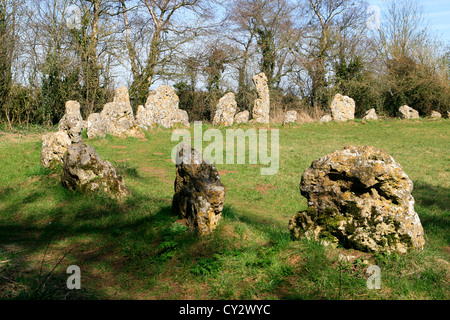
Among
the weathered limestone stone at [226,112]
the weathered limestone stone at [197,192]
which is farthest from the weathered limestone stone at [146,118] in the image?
the weathered limestone stone at [197,192]

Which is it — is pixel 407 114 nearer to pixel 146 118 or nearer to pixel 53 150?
pixel 146 118

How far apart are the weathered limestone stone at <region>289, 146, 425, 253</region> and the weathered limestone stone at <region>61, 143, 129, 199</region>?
3.96 metres

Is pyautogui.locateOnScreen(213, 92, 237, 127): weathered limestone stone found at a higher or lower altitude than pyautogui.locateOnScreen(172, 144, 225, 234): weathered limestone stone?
higher

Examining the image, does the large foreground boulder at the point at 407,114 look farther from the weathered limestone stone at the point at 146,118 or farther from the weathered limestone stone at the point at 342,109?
the weathered limestone stone at the point at 146,118

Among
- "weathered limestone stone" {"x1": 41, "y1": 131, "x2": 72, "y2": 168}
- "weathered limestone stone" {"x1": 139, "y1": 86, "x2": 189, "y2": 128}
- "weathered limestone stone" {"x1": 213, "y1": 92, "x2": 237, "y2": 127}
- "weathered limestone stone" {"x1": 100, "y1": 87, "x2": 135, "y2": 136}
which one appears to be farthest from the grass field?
"weathered limestone stone" {"x1": 213, "y1": 92, "x2": 237, "y2": 127}

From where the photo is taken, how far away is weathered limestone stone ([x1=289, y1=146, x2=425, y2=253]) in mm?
4031

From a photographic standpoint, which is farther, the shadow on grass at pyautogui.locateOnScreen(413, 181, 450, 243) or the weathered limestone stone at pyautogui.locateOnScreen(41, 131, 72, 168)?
the weathered limestone stone at pyautogui.locateOnScreen(41, 131, 72, 168)

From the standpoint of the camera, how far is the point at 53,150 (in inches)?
346

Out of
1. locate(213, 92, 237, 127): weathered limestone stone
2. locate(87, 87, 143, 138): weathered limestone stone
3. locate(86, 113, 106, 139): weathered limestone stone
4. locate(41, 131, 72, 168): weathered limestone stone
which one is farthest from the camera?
locate(213, 92, 237, 127): weathered limestone stone

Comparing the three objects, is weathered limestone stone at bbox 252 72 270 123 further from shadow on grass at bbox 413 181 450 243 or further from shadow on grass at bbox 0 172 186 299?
shadow on grass at bbox 0 172 186 299

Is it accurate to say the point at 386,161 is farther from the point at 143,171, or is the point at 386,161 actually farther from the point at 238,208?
the point at 143,171

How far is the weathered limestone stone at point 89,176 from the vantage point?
276 inches
